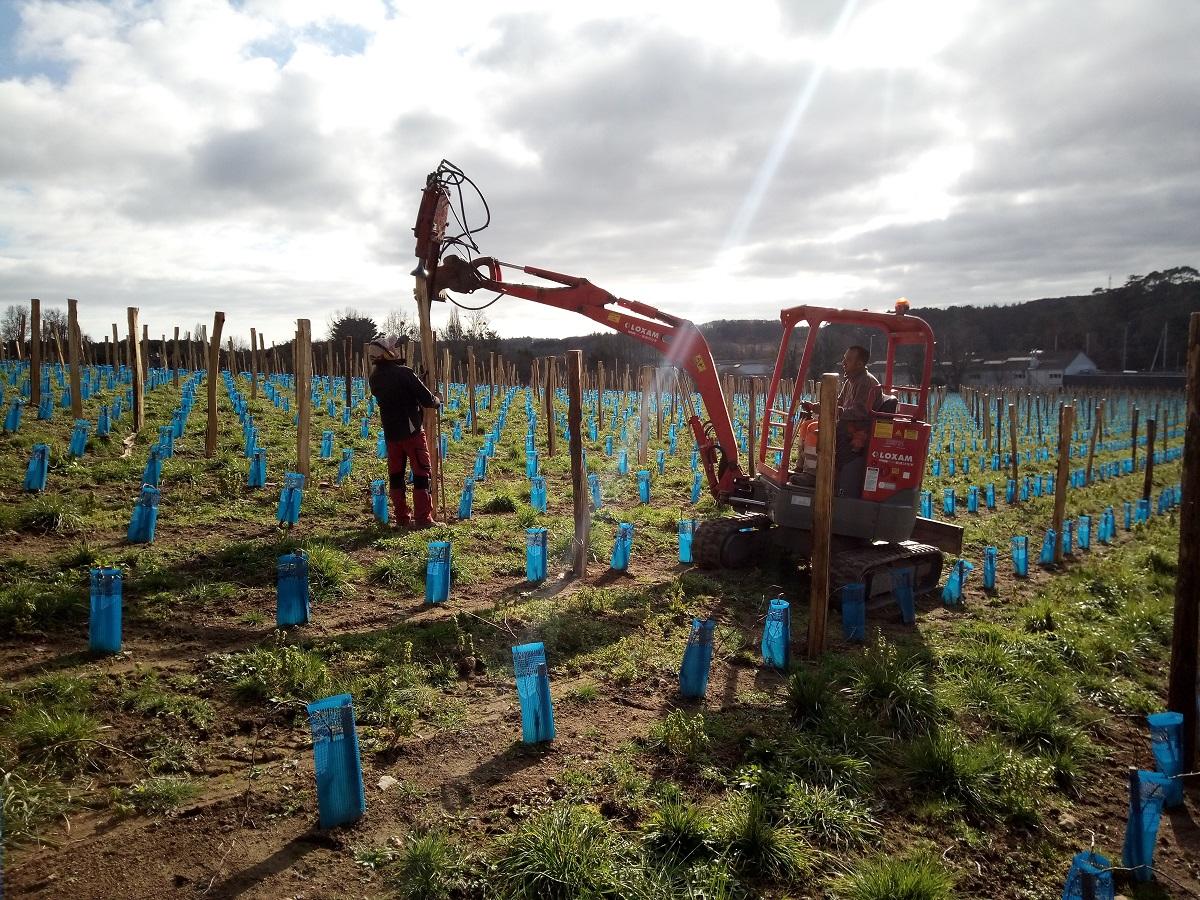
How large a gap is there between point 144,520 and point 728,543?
521cm

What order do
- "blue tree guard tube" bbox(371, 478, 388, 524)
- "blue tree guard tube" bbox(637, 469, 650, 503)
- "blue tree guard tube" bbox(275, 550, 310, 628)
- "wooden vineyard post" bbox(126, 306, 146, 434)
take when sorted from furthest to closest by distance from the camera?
"blue tree guard tube" bbox(637, 469, 650, 503) < "wooden vineyard post" bbox(126, 306, 146, 434) < "blue tree guard tube" bbox(371, 478, 388, 524) < "blue tree guard tube" bbox(275, 550, 310, 628)

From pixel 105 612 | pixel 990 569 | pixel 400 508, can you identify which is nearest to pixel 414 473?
pixel 400 508

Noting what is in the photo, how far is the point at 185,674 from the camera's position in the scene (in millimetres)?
3922

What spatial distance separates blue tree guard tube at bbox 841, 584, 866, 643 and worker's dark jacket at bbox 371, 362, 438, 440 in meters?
4.14

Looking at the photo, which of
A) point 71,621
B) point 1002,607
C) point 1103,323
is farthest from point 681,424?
point 1103,323

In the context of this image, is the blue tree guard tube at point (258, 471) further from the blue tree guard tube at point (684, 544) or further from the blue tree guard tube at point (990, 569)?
the blue tree guard tube at point (990, 569)

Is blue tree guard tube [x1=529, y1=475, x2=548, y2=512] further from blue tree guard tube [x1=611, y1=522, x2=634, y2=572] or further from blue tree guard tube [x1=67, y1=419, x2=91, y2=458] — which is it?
blue tree guard tube [x1=67, y1=419, x2=91, y2=458]

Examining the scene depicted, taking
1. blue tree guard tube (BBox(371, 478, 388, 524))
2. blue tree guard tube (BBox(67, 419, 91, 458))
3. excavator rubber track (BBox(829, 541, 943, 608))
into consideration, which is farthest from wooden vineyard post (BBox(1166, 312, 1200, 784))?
blue tree guard tube (BBox(67, 419, 91, 458))

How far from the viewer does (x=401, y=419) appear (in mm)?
6910

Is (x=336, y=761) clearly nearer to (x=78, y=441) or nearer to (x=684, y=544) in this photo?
(x=684, y=544)

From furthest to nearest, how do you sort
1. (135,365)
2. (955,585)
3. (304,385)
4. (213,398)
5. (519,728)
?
(135,365), (213,398), (304,385), (955,585), (519,728)

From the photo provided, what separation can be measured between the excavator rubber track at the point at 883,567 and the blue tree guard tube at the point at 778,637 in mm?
1437

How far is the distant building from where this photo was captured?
180 ft

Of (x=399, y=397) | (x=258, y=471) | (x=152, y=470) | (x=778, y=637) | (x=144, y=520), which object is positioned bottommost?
(x=778, y=637)
